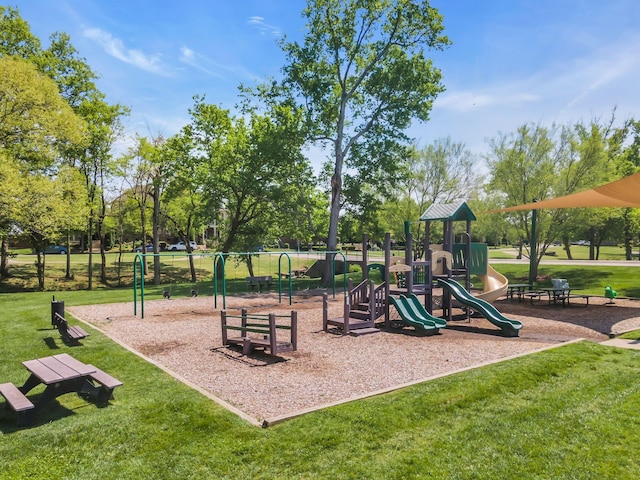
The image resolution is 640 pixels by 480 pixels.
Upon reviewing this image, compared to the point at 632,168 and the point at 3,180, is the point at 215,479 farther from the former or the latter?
the point at 632,168

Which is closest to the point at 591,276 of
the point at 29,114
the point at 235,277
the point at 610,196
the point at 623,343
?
the point at 610,196

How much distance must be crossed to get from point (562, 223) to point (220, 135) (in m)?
21.1

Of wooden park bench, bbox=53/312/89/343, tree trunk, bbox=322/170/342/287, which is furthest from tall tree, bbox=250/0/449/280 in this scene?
wooden park bench, bbox=53/312/89/343

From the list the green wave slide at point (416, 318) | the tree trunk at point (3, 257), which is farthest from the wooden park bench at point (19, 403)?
the tree trunk at point (3, 257)

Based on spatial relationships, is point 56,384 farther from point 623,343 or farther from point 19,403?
point 623,343

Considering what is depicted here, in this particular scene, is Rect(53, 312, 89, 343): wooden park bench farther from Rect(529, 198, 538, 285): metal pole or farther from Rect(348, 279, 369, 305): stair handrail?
Rect(529, 198, 538, 285): metal pole

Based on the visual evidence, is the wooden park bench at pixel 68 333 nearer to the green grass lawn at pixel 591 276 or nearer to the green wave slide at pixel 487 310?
the green wave slide at pixel 487 310

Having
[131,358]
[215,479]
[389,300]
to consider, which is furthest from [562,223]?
[215,479]

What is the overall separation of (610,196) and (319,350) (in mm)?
9793

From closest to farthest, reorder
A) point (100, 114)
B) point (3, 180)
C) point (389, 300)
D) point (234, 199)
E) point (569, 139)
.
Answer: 1. point (389, 300)
2. point (3, 180)
3. point (569, 139)
4. point (100, 114)
5. point (234, 199)

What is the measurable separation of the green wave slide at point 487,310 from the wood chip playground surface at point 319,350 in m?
0.28

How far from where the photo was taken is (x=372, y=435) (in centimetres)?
511

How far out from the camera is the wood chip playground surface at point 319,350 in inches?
266

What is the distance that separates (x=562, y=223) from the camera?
2403 centimetres
